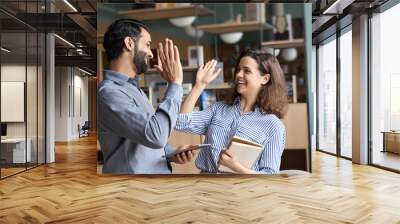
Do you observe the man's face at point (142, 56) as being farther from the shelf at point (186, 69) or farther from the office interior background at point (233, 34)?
the office interior background at point (233, 34)

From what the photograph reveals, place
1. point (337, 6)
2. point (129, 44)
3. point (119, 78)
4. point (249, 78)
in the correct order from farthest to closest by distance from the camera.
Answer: point (337, 6), point (249, 78), point (129, 44), point (119, 78)

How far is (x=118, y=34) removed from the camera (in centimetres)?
445

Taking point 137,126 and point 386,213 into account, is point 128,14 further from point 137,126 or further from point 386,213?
point 386,213

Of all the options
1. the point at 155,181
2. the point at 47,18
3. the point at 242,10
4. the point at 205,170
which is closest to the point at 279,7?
the point at 242,10

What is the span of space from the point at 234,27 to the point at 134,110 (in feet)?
4.99

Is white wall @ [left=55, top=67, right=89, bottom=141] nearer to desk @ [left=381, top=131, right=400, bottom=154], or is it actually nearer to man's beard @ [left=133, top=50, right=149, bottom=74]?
desk @ [left=381, top=131, right=400, bottom=154]

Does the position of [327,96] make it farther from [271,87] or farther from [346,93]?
[271,87]

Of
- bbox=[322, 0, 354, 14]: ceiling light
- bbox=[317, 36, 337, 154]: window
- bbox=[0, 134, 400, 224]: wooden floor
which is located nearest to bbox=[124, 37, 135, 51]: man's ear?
bbox=[0, 134, 400, 224]: wooden floor

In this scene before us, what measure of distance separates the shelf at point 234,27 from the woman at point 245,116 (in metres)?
0.29

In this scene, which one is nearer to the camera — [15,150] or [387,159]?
[15,150]

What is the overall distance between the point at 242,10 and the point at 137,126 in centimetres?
180

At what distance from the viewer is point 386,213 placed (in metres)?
4.40

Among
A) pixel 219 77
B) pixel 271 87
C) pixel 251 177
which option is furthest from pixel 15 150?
pixel 271 87

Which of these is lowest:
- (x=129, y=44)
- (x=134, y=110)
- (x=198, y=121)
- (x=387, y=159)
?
(x=387, y=159)
